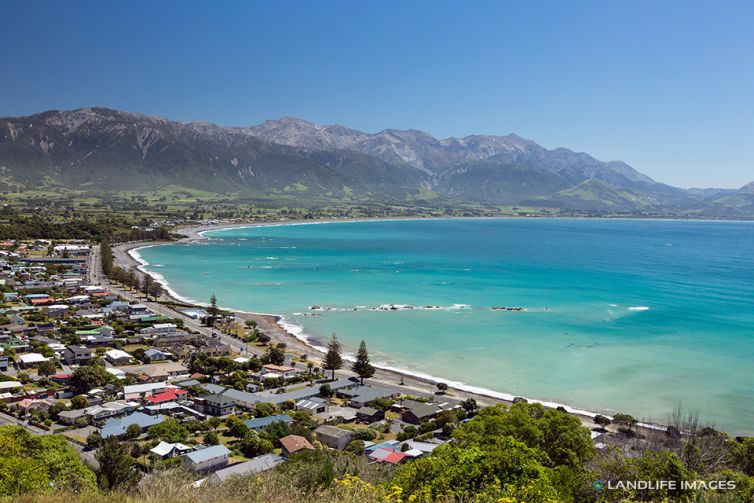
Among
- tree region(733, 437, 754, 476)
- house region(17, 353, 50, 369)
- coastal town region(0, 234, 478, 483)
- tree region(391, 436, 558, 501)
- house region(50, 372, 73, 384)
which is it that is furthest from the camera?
house region(17, 353, 50, 369)

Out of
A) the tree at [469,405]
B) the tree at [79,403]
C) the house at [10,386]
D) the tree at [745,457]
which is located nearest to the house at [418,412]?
the tree at [469,405]

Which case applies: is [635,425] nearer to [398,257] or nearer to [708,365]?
[708,365]

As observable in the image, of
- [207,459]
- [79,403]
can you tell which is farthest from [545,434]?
[79,403]

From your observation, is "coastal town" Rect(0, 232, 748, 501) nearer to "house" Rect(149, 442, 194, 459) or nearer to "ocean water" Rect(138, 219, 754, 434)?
"house" Rect(149, 442, 194, 459)

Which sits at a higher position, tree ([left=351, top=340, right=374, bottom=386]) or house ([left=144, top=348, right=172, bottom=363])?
tree ([left=351, top=340, right=374, bottom=386])

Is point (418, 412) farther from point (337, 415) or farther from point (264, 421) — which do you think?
point (264, 421)

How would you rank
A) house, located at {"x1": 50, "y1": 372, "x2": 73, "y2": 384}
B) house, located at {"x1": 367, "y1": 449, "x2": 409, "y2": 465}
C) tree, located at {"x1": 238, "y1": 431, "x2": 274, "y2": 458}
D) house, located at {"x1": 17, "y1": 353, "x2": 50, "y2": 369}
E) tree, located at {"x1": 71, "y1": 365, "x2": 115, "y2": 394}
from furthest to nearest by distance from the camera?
house, located at {"x1": 17, "y1": 353, "x2": 50, "y2": 369}
house, located at {"x1": 50, "y1": 372, "x2": 73, "y2": 384}
tree, located at {"x1": 71, "y1": 365, "x2": 115, "y2": 394}
tree, located at {"x1": 238, "y1": 431, "x2": 274, "y2": 458}
house, located at {"x1": 367, "y1": 449, "x2": 409, "y2": 465}

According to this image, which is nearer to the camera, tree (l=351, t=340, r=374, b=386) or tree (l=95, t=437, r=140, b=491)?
tree (l=95, t=437, r=140, b=491)

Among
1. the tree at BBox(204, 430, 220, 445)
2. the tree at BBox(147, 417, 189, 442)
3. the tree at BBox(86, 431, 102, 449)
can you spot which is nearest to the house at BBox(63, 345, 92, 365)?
the tree at BBox(147, 417, 189, 442)

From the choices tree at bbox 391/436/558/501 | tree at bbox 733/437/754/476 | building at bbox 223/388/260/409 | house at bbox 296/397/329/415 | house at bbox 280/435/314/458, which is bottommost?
house at bbox 296/397/329/415
